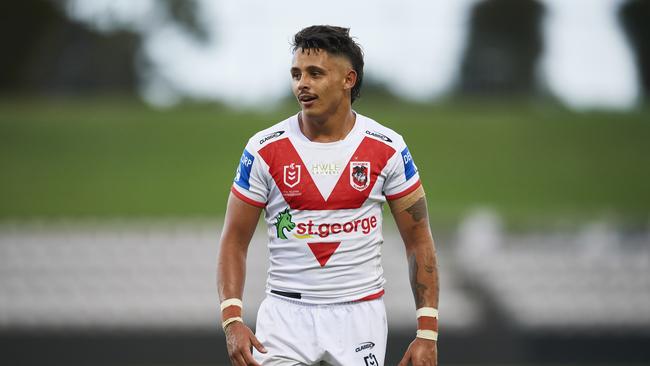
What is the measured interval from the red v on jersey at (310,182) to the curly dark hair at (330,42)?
1.17 feet

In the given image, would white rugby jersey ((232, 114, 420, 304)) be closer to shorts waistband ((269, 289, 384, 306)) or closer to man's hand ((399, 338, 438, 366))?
shorts waistband ((269, 289, 384, 306))

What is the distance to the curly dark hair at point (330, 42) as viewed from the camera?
3.37 metres

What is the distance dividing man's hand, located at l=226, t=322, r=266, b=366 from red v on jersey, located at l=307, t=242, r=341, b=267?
0.38m

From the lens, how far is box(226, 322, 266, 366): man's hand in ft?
10.7

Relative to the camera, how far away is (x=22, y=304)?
14.5 meters

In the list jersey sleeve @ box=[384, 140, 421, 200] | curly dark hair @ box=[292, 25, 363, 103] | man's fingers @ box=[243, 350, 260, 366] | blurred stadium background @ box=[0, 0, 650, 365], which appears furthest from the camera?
blurred stadium background @ box=[0, 0, 650, 365]

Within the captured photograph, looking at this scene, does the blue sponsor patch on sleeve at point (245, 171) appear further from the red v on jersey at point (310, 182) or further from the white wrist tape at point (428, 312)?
the white wrist tape at point (428, 312)

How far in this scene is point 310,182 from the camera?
337 cm

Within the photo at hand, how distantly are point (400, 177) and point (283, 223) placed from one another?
0.49 m

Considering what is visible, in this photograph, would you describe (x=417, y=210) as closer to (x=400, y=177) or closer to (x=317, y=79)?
(x=400, y=177)

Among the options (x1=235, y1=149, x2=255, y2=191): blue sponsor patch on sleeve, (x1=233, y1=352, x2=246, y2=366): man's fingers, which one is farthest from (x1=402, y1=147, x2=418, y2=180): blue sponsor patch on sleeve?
(x1=233, y1=352, x2=246, y2=366): man's fingers

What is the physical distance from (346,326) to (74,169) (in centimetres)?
2466

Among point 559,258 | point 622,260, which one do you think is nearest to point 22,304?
point 559,258

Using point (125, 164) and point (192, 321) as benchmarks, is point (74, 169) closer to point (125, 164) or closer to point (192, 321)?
point (125, 164)
